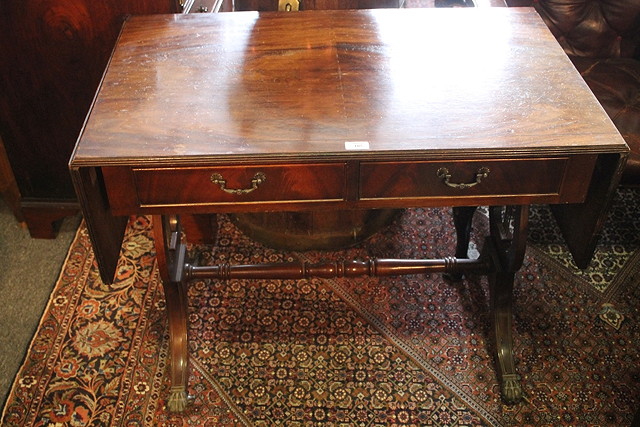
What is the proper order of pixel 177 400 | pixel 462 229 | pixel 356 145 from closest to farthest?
pixel 356 145
pixel 177 400
pixel 462 229

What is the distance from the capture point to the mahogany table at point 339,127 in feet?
4.87

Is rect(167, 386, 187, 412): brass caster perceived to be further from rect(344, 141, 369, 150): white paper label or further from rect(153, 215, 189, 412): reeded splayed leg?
rect(344, 141, 369, 150): white paper label

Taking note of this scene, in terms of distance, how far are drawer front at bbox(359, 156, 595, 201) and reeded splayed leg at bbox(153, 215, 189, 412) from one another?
621 mm

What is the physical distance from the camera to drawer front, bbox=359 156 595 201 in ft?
4.98

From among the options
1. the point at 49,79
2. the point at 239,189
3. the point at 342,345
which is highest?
the point at 239,189

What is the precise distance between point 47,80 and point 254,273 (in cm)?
89

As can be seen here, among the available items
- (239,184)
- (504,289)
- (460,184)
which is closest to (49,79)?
(239,184)

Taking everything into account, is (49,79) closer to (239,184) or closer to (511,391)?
(239,184)

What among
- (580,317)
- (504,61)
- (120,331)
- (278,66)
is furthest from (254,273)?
(580,317)

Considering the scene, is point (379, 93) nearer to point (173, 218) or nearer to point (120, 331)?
point (173, 218)

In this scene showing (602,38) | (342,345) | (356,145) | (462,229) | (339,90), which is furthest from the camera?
(602,38)

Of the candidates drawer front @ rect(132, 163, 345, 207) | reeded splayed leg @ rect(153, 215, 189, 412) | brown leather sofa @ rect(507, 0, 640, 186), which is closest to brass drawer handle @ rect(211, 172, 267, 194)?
drawer front @ rect(132, 163, 345, 207)

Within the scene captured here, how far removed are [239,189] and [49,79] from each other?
101 centimetres

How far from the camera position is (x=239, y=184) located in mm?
1532
